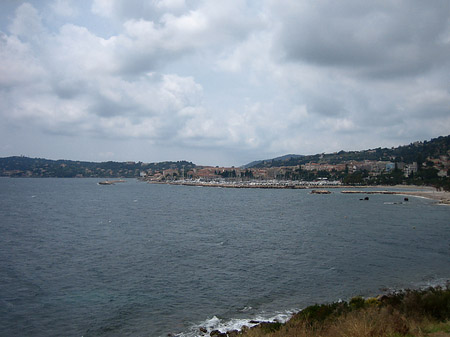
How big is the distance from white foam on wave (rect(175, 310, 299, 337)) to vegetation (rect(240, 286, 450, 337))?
143cm

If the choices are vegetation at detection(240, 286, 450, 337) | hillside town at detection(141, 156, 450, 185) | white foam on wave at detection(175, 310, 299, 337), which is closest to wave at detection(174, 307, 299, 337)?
white foam on wave at detection(175, 310, 299, 337)

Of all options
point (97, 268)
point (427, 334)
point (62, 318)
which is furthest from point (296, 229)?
point (427, 334)

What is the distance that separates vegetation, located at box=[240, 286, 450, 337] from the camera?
6.76m

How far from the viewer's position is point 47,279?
644 inches

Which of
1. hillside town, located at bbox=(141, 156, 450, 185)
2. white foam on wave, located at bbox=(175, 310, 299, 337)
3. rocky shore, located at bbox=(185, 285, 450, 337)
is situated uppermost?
hillside town, located at bbox=(141, 156, 450, 185)

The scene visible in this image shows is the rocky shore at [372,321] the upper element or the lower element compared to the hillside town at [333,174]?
lower

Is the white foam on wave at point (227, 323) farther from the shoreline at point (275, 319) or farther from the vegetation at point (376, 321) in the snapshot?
the vegetation at point (376, 321)

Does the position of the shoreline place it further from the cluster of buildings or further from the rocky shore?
the cluster of buildings

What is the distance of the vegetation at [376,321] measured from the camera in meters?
6.76

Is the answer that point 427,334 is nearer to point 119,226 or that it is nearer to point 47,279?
point 47,279

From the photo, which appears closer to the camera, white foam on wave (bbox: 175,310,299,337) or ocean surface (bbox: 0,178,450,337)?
white foam on wave (bbox: 175,310,299,337)

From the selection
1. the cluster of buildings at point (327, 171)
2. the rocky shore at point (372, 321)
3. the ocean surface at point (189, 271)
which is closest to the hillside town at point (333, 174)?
the cluster of buildings at point (327, 171)

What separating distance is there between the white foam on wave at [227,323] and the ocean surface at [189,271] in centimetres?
7

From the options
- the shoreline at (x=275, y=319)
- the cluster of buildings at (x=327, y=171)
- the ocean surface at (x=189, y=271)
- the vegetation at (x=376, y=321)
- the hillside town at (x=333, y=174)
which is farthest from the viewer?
the cluster of buildings at (x=327, y=171)
